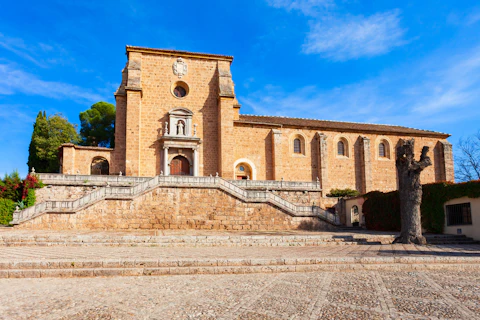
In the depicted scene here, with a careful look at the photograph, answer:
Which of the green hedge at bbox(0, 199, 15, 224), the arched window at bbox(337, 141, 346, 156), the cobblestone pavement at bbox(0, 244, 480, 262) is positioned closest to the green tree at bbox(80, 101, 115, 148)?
the green hedge at bbox(0, 199, 15, 224)

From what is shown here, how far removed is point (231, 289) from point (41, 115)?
39857 millimetres

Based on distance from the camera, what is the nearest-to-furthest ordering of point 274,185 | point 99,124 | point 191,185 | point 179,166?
point 191,185 → point 274,185 → point 179,166 → point 99,124

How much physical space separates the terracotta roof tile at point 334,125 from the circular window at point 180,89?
5076mm

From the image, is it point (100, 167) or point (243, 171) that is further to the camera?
point (243, 171)

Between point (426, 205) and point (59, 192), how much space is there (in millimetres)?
20475

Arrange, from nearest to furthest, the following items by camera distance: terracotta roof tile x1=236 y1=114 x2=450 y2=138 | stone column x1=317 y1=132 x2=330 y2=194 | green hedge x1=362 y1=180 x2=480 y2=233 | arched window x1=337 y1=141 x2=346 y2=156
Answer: green hedge x1=362 y1=180 x2=480 y2=233 → stone column x1=317 y1=132 x2=330 y2=194 → terracotta roof tile x1=236 y1=114 x2=450 y2=138 → arched window x1=337 y1=141 x2=346 y2=156

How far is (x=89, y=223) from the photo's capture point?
18.5 m

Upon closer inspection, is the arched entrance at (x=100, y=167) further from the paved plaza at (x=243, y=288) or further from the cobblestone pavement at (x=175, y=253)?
the paved plaza at (x=243, y=288)

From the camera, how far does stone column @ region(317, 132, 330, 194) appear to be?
106 feet

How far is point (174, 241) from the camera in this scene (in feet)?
44.2

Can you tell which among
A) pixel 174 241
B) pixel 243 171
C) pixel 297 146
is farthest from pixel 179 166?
pixel 174 241

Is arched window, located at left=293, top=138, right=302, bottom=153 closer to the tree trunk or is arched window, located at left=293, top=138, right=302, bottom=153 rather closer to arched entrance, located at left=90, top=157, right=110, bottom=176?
arched entrance, located at left=90, top=157, right=110, bottom=176

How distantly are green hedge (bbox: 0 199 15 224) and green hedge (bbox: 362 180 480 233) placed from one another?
20.9 metres

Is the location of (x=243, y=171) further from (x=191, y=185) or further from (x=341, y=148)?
(x=191, y=185)
